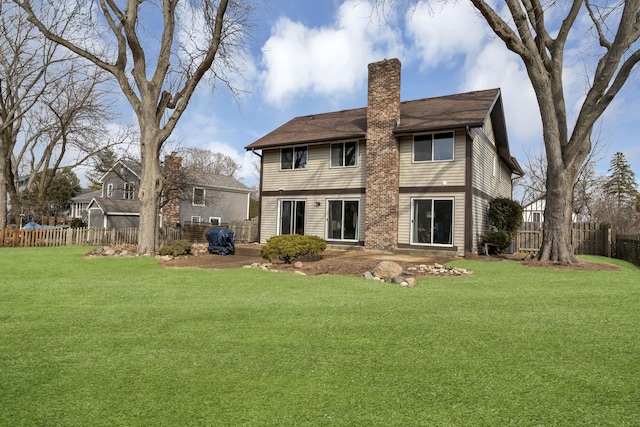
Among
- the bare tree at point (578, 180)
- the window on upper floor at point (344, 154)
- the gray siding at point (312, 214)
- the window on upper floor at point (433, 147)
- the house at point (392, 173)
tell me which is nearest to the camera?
the house at point (392, 173)

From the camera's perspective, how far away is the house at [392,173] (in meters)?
15.3

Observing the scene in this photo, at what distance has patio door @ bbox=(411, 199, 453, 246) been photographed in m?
15.3

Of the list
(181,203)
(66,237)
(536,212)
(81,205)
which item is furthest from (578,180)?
(81,205)

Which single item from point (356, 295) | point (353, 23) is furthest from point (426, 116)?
point (356, 295)

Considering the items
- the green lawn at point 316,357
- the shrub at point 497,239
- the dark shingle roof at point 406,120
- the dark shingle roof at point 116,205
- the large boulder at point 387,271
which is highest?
the dark shingle roof at point 406,120

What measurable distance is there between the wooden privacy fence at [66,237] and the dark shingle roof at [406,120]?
26.5 feet

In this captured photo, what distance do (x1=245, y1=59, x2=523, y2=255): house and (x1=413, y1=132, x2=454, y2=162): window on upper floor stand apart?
4 centimetres

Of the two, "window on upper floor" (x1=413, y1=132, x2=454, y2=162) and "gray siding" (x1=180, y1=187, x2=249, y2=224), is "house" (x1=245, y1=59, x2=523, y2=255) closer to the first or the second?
"window on upper floor" (x1=413, y1=132, x2=454, y2=162)

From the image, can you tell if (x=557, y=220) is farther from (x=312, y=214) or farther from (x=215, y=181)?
(x=215, y=181)

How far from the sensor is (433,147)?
52.0ft

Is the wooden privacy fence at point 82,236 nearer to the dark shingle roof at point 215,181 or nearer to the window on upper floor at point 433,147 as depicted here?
the window on upper floor at point 433,147

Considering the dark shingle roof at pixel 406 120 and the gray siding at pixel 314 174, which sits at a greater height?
the dark shingle roof at pixel 406 120

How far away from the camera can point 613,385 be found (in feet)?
10.4

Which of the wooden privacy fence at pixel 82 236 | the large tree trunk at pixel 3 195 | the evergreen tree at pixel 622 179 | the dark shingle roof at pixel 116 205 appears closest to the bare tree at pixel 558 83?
the wooden privacy fence at pixel 82 236
